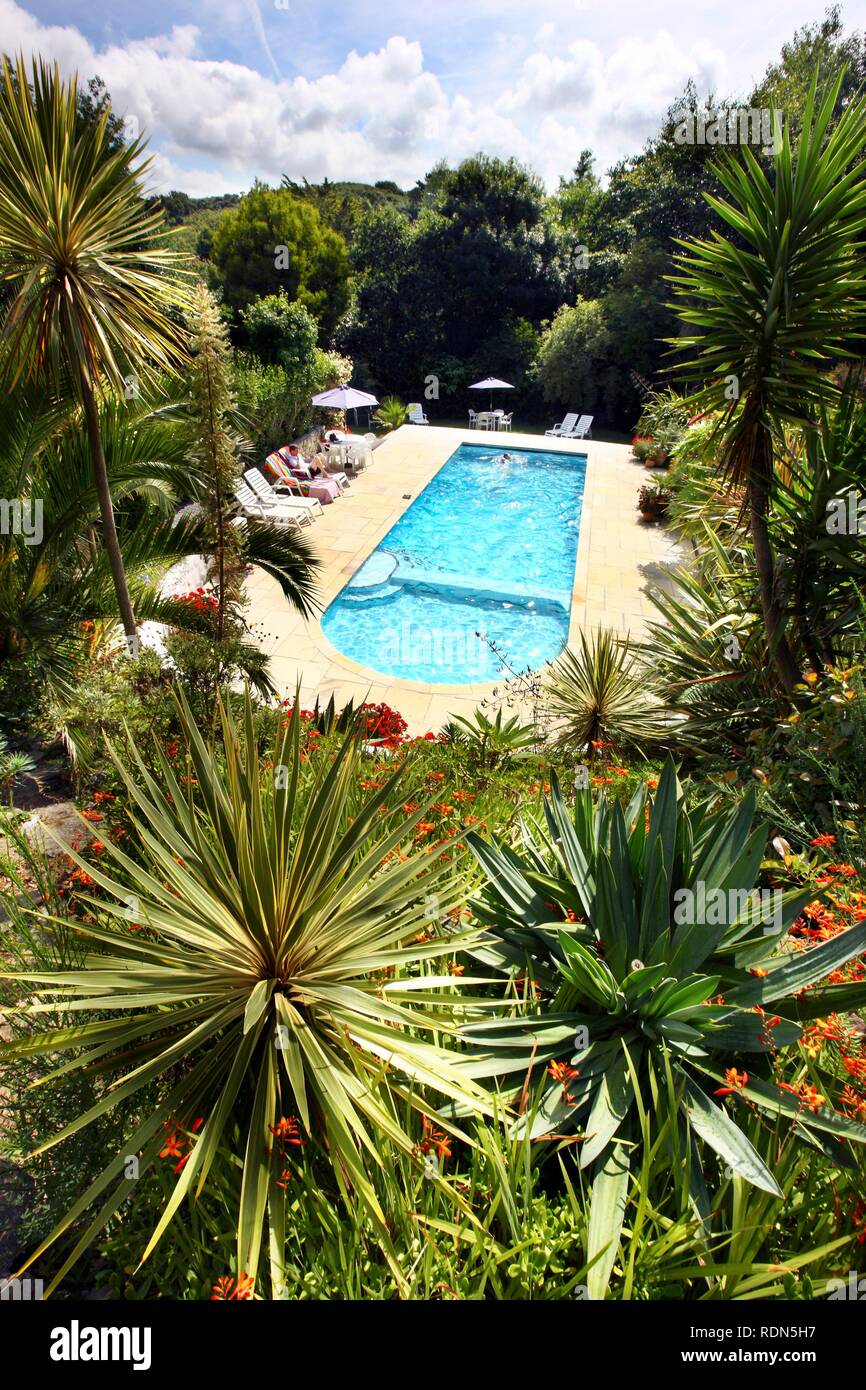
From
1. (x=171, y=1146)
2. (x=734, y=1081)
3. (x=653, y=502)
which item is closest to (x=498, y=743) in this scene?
(x=734, y=1081)

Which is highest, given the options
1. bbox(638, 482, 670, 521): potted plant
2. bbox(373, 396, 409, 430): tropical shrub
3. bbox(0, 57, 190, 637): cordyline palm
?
bbox(373, 396, 409, 430): tropical shrub

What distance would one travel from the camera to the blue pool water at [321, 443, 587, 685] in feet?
33.7

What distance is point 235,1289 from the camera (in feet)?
5.50

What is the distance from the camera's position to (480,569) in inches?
507

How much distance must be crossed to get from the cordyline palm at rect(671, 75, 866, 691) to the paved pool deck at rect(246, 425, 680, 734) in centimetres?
301

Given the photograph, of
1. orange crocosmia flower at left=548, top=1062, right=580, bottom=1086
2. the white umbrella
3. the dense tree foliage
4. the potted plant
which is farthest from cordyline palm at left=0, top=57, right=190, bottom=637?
the dense tree foliage

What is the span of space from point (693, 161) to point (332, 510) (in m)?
19.8

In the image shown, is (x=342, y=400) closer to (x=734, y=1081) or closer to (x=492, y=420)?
(x=492, y=420)

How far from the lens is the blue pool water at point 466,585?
10281 mm

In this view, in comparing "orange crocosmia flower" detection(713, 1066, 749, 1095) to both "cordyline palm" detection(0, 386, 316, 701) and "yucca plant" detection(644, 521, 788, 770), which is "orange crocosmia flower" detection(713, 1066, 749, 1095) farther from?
"cordyline palm" detection(0, 386, 316, 701)

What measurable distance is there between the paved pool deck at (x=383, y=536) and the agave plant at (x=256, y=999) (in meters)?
3.60

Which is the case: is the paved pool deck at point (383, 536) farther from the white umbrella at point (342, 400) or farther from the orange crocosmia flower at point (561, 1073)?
the orange crocosmia flower at point (561, 1073)

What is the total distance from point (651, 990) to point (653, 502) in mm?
12452
